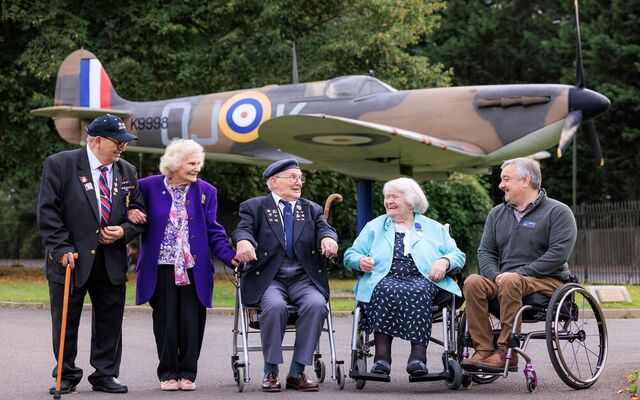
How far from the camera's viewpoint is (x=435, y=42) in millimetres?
44000

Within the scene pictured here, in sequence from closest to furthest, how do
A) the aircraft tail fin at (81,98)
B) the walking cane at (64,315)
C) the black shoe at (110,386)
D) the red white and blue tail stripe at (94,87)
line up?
the walking cane at (64,315) → the black shoe at (110,386) → the aircraft tail fin at (81,98) → the red white and blue tail stripe at (94,87)

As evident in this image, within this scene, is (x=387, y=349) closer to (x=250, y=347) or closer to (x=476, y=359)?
(x=476, y=359)

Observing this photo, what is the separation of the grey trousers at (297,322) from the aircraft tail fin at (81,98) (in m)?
14.2

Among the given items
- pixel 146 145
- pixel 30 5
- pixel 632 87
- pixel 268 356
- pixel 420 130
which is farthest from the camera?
pixel 632 87

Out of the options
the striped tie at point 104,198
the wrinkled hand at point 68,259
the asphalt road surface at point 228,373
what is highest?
the striped tie at point 104,198

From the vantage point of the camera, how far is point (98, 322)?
292 inches

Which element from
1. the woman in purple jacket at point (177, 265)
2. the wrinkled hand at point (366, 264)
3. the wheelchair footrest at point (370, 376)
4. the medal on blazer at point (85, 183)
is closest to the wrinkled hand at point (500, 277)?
the wrinkled hand at point (366, 264)

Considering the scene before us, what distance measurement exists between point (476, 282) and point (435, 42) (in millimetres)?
37425

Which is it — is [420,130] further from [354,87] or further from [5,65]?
[5,65]

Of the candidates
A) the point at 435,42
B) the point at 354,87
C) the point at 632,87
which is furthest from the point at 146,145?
the point at 435,42

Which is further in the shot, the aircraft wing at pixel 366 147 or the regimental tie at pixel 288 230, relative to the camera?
the aircraft wing at pixel 366 147

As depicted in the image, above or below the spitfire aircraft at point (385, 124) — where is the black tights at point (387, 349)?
below

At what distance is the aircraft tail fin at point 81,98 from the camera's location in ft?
69.4

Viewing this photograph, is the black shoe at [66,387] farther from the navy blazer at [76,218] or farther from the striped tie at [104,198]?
the striped tie at [104,198]
